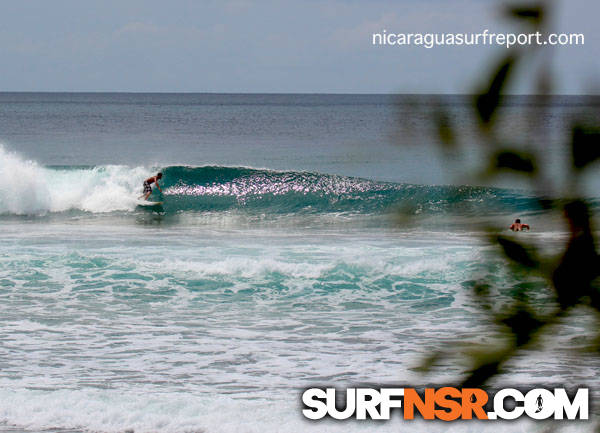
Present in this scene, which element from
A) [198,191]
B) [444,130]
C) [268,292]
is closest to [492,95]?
[444,130]

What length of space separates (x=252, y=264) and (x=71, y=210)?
11118 millimetres

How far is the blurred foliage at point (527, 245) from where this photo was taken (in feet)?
2.12

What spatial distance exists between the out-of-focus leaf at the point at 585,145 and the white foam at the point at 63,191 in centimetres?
2284

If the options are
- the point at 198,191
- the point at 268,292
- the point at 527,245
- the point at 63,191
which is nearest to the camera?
the point at 527,245

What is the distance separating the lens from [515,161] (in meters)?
0.68

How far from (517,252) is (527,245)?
0.05 ft

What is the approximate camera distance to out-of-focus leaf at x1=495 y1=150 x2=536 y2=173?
0.67m

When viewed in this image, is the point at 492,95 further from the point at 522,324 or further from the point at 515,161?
the point at 522,324

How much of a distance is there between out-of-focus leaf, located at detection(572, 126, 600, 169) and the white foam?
899 inches

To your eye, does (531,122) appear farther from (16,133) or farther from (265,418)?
(16,133)

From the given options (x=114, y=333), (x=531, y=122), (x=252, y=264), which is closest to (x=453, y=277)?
(x=252, y=264)

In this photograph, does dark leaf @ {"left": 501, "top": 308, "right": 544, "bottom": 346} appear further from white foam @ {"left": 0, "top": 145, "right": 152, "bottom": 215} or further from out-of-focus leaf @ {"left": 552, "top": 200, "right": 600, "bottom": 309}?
white foam @ {"left": 0, "top": 145, "right": 152, "bottom": 215}

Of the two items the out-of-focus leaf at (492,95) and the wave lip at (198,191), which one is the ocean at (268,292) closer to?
the out-of-focus leaf at (492,95)

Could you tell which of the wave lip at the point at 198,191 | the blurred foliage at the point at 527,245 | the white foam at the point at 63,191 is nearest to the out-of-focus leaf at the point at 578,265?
the blurred foliage at the point at 527,245
